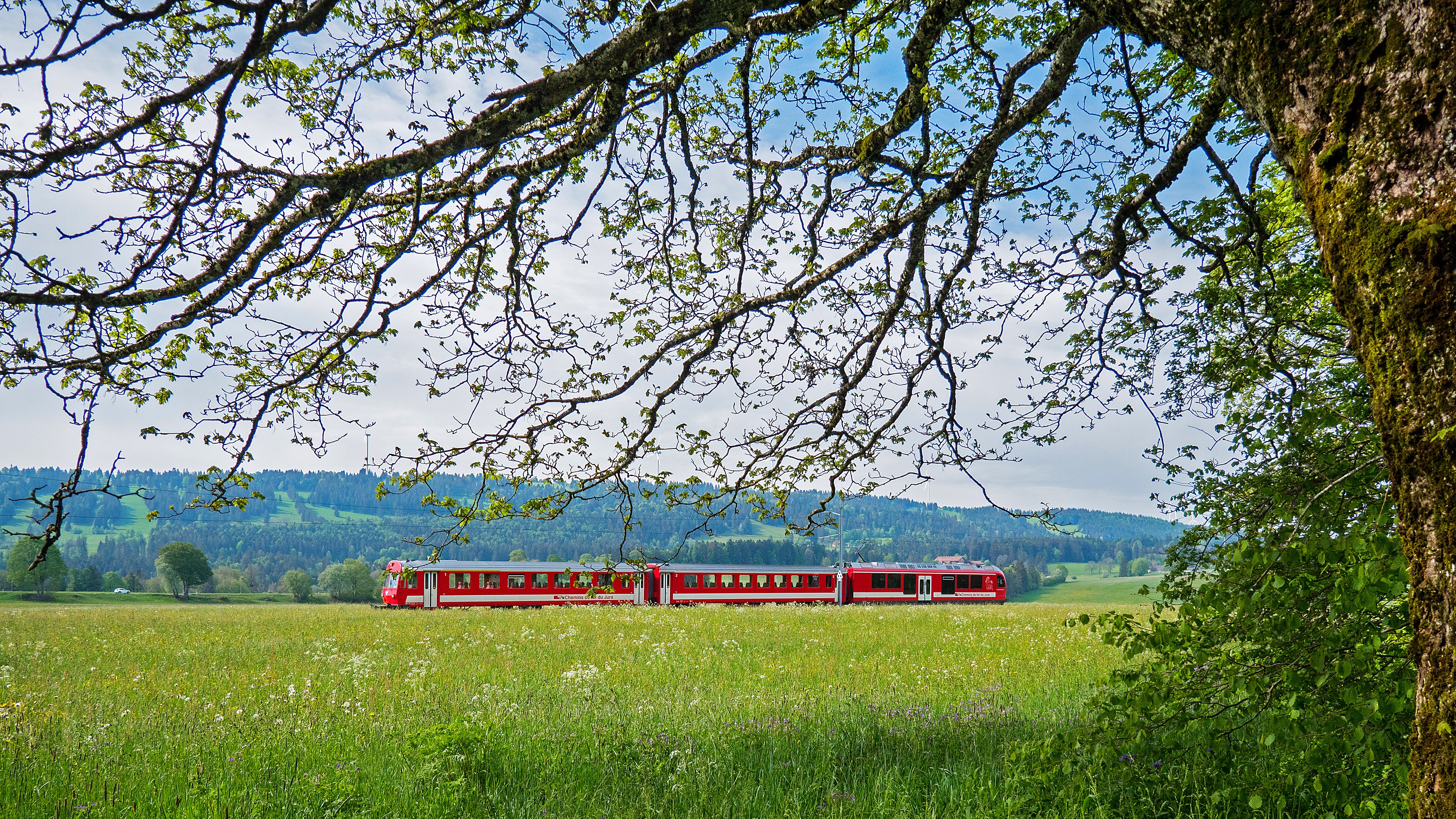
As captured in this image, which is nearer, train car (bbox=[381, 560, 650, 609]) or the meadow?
the meadow

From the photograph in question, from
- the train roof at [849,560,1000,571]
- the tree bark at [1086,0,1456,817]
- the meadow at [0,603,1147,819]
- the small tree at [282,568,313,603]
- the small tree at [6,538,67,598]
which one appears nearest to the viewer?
the tree bark at [1086,0,1456,817]

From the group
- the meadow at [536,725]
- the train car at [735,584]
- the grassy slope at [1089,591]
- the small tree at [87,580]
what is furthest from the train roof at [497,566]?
the small tree at [87,580]

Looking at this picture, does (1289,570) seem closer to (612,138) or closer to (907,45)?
(907,45)

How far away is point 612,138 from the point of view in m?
5.72

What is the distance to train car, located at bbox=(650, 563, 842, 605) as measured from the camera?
3241 centimetres

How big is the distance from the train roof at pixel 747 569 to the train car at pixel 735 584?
3 centimetres

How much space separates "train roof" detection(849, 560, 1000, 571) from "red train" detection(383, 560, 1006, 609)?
0.07 meters

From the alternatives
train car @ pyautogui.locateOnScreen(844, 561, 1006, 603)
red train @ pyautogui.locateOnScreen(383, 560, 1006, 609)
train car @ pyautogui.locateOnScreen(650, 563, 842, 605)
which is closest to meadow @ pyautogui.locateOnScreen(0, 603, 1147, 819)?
red train @ pyautogui.locateOnScreen(383, 560, 1006, 609)

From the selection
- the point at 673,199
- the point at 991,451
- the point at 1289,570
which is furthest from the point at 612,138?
the point at 1289,570

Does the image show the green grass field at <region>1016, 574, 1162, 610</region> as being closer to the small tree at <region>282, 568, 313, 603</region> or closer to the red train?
the red train

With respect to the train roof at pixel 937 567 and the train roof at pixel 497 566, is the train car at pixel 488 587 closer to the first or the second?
the train roof at pixel 497 566

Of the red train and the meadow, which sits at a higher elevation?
the meadow

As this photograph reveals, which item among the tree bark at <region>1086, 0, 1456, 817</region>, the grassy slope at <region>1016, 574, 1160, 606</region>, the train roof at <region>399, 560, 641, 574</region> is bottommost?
the grassy slope at <region>1016, 574, 1160, 606</region>

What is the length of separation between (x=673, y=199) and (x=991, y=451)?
3.57 meters
